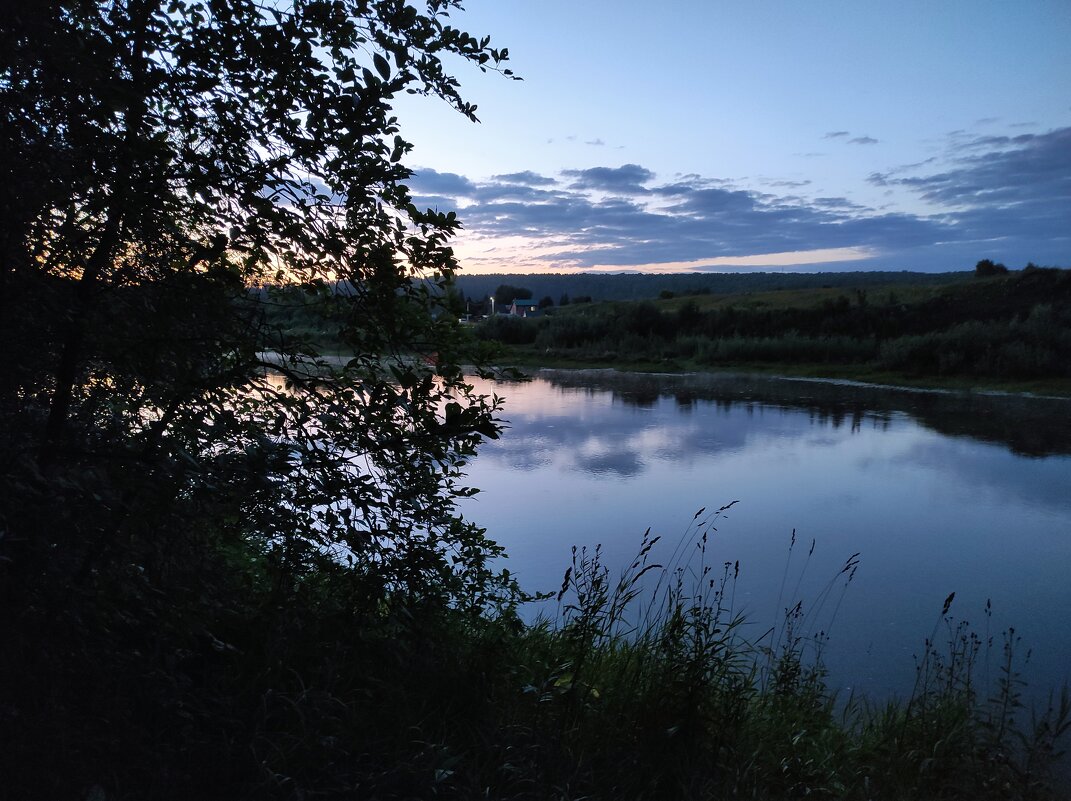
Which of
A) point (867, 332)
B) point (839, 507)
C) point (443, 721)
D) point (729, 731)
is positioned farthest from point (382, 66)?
point (867, 332)

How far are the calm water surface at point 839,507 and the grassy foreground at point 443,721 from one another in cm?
103

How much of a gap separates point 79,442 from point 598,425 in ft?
44.7

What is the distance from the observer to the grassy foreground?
2322mm

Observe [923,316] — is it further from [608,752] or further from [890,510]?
[608,752]

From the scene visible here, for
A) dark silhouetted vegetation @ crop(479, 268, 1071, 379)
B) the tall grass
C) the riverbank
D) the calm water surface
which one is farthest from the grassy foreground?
dark silhouetted vegetation @ crop(479, 268, 1071, 379)

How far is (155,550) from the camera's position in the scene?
2.34 metres

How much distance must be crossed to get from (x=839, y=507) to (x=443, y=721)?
773cm

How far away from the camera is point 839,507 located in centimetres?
959

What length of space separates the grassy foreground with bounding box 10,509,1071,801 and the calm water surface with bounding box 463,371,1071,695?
1.03 m

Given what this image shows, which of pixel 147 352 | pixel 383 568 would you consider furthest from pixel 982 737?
pixel 147 352

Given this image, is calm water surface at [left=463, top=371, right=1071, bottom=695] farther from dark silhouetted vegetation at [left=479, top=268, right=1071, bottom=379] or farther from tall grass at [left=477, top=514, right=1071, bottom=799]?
dark silhouetted vegetation at [left=479, top=268, right=1071, bottom=379]

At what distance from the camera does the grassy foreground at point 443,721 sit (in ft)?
7.62

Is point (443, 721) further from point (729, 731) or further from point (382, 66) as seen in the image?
point (382, 66)

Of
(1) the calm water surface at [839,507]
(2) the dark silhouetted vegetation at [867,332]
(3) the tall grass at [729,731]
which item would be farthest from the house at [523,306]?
(3) the tall grass at [729,731]
